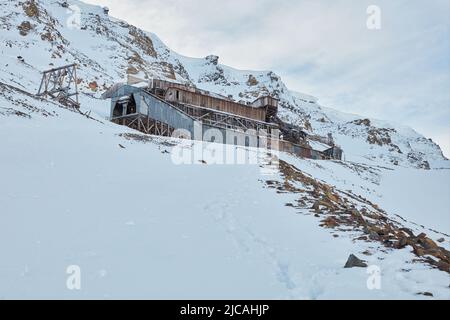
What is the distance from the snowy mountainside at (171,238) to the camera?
564 centimetres

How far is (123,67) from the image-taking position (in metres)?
77.6

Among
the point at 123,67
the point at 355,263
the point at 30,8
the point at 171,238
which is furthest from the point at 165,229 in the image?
the point at 123,67

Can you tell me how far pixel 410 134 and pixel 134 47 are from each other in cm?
11461

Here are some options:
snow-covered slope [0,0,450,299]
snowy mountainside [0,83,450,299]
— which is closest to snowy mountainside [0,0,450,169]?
snow-covered slope [0,0,450,299]

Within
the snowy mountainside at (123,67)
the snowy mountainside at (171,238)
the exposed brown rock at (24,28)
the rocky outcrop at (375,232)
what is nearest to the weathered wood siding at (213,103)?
the snowy mountainside at (123,67)

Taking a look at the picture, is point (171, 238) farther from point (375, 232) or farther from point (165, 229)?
point (375, 232)

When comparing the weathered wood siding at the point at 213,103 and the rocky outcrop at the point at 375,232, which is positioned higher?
the weathered wood siding at the point at 213,103

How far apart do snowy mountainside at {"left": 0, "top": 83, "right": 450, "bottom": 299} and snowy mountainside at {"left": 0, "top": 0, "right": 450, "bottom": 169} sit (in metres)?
23.8

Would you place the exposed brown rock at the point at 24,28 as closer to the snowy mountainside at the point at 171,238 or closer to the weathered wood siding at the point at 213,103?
the weathered wood siding at the point at 213,103

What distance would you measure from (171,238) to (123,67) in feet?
246

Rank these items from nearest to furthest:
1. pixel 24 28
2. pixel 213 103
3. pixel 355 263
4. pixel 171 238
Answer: pixel 355 263 → pixel 171 238 → pixel 213 103 → pixel 24 28

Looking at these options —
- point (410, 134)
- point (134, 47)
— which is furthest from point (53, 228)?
point (410, 134)

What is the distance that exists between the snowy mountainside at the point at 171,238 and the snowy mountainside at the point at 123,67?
23.8 meters
